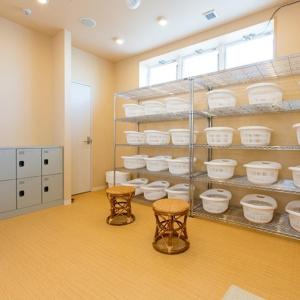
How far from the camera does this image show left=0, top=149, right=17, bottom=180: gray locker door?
2756 millimetres

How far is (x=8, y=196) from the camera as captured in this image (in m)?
2.82

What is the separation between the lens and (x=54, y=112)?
11.9ft

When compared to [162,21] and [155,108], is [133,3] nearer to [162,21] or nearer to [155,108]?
[162,21]

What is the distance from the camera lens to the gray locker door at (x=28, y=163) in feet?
9.57

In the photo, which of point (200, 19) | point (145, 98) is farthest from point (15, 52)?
point (200, 19)

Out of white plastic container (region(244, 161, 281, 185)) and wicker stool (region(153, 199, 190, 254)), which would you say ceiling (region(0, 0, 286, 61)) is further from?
wicker stool (region(153, 199, 190, 254))

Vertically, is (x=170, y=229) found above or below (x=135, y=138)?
below

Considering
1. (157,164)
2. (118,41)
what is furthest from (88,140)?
(118,41)

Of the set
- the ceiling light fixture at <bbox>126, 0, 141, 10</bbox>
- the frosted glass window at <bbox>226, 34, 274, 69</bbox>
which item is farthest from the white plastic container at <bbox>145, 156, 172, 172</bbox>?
the ceiling light fixture at <bbox>126, 0, 141, 10</bbox>

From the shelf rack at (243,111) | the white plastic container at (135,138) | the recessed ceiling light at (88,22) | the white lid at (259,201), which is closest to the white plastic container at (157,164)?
the shelf rack at (243,111)

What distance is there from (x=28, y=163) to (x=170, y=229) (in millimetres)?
2259

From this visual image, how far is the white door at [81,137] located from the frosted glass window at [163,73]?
4.34 ft

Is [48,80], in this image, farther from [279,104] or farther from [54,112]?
[279,104]

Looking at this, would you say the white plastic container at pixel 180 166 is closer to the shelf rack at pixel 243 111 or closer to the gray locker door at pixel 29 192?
the shelf rack at pixel 243 111
